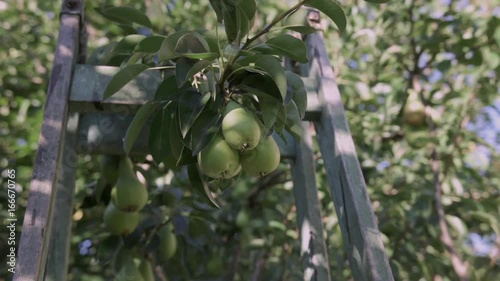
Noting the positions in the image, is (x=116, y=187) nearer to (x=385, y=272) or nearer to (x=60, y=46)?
(x=60, y=46)

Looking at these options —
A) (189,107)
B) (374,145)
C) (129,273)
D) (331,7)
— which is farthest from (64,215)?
(374,145)

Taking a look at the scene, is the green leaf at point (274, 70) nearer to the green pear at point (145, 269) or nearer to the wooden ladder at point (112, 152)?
the wooden ladder at point (112, 152)

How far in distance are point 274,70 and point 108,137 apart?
2.03 ft

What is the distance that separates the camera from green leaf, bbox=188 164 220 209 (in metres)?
1.06

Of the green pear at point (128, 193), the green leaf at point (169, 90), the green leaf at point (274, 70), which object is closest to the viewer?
the green leaf at point (274, 70)

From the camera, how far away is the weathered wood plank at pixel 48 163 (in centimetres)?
93

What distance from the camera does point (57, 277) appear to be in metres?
1.25

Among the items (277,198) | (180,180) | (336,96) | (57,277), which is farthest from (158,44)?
(277,198)

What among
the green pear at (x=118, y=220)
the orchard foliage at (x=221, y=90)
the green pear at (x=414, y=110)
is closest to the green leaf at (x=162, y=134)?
the orchard foliage at (x=221, y=90)

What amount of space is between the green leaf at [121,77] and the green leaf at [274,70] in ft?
0.76

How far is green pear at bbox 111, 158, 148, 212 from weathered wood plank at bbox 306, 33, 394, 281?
1.57 feet

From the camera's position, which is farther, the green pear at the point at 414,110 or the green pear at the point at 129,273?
the green pear at the point at 414,110

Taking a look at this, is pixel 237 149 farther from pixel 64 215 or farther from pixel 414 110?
pixel 414 110

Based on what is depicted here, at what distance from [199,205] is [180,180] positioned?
0.24 meters
